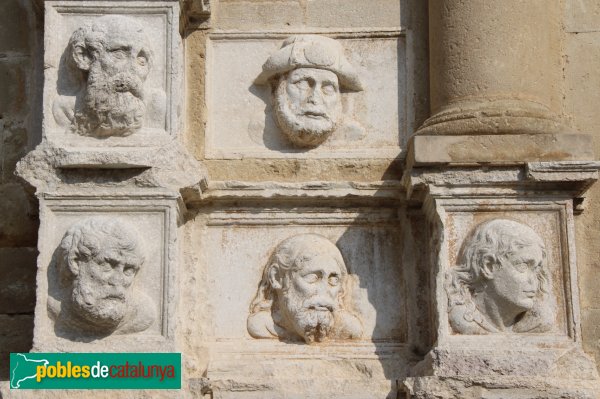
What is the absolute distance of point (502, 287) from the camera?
16.7 ft

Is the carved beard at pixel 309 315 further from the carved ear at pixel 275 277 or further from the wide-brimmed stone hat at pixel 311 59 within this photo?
the wide-brimmed stone hat at pixel 311 59

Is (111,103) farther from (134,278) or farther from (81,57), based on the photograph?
(134,278)

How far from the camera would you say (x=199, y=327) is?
17.8 ft

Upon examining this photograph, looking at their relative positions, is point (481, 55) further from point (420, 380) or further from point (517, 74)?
point (420, 380)

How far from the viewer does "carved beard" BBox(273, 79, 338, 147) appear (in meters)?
5.59

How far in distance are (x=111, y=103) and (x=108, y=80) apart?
106 millimetres

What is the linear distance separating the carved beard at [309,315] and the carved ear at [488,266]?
706 mm

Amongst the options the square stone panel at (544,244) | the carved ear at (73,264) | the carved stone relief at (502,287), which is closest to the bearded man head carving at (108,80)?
the carved ear at (73,264)

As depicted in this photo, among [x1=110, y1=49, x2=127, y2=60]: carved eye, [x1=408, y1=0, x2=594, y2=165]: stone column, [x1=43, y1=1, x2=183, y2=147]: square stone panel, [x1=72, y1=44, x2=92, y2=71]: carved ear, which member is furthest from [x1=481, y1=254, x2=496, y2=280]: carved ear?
[x1=72, y1=44, x2=92, y2=71]: carved ear

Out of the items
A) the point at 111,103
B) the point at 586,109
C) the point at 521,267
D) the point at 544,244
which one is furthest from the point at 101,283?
the point at 586,109

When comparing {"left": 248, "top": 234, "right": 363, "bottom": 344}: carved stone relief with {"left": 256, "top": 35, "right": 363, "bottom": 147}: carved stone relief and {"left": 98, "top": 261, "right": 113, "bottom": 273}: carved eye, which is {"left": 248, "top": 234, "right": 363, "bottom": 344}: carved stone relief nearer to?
{"left": 256, "top": 35, "right": 363, "bottom": 147}: carved stone relief

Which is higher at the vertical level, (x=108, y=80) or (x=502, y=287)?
(x=108, y=80)

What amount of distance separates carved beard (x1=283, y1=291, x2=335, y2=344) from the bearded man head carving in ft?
3.43

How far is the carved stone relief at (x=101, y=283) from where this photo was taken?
504 centimetres
